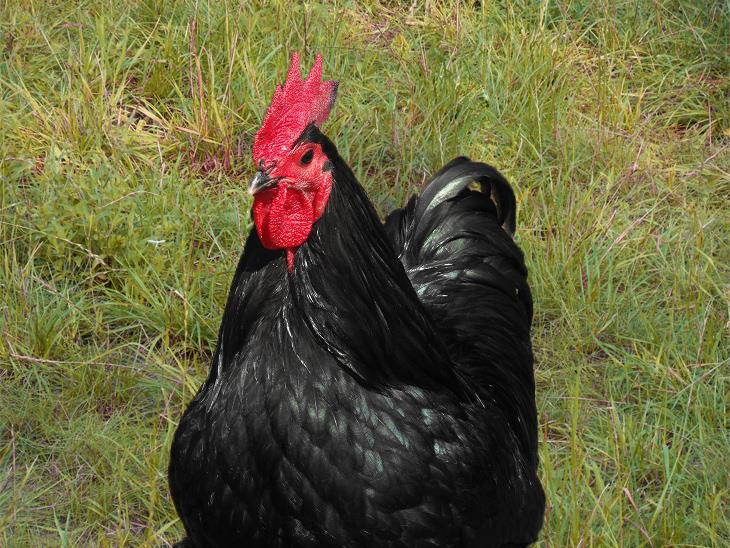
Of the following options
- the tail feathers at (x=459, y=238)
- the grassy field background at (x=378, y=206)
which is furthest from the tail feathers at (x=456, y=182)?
the grassy field background at (x=378, y=206)

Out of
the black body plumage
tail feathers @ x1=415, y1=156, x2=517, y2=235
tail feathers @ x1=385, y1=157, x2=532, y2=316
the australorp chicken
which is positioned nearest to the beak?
the australorp chicken

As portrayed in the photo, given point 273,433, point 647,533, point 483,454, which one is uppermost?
point 273,433

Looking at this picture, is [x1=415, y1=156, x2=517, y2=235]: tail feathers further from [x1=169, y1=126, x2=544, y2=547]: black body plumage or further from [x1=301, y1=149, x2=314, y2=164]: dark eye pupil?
[x1=301, y1=149, x2=314, y2=164]: dark eye pupil

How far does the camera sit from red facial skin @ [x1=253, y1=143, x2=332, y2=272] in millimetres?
2670

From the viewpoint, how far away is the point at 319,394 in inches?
111

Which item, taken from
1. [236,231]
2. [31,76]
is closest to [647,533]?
[236,231]

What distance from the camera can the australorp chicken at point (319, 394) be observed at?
2.73 metres

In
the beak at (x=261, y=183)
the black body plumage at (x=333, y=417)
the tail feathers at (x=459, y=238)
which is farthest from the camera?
the tail feathers at (x=459, y=238)

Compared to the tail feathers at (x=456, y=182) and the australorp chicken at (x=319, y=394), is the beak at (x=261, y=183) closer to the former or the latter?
the australorp chicken at (x=319, y=394)

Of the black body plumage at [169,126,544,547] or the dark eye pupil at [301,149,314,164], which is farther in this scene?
the black body plumage at [169,126,544,547]

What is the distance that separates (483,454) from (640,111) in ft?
9.84

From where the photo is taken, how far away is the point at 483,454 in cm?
318

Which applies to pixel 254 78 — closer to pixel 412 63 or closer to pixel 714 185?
pixel 412 63

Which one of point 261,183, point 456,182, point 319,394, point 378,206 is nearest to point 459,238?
point 456,182
